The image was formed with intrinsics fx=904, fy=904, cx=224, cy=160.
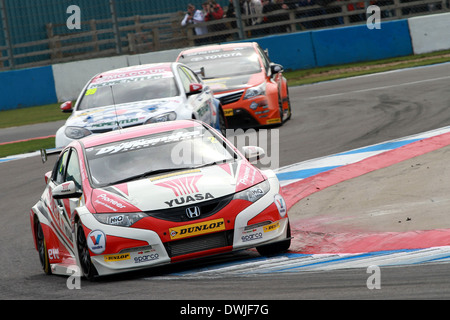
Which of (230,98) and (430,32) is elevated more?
(430,32)

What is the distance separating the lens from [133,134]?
8.21 m

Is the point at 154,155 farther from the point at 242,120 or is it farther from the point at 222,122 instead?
the point at 242,120

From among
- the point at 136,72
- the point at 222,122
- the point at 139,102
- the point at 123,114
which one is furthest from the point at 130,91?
the point at 222,122

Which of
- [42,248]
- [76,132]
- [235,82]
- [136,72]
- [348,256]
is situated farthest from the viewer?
[235,82]

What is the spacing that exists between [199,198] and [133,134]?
148cm

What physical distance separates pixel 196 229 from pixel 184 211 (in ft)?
0.54

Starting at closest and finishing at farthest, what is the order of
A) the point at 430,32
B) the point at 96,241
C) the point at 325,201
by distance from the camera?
the point at 96,241 → the point at 325,201 → the point at 430,32

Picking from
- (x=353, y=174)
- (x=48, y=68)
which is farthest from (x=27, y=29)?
(x=353, y=174)

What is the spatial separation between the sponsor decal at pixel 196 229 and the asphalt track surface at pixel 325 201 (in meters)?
0.34

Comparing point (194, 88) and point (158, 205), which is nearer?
point (158, 205)

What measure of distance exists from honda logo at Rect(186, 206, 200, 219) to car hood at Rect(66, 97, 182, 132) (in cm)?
520

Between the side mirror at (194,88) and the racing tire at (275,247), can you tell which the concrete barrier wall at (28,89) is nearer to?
the side mirror at (194,88)

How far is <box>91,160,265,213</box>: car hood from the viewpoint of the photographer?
6945mm

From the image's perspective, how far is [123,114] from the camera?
12.3m
